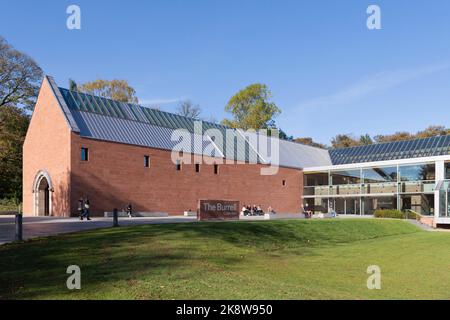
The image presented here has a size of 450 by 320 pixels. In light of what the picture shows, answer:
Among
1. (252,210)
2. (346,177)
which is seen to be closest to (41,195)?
(252,210)

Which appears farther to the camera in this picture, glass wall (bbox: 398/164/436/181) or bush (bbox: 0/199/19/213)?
bush (bbox: 0/199/19/213)

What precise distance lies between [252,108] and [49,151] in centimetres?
3744

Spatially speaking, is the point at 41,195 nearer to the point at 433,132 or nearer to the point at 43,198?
the point at 43,198

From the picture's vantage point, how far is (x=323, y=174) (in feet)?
157

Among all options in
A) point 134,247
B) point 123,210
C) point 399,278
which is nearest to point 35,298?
point 134,247

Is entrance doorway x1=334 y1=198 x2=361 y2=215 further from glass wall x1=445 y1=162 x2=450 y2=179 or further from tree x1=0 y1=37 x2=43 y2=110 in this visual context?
tree x1=0 y1=37 x2=43 y2=110

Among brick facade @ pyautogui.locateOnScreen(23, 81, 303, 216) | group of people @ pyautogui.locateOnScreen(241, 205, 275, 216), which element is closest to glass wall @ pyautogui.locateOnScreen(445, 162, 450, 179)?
group of people @ pyautogui.locateOnScreen(241, 205, 275, 216)

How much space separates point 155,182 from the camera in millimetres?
34031

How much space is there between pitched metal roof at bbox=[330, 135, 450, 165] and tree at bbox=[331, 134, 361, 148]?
65.1ft

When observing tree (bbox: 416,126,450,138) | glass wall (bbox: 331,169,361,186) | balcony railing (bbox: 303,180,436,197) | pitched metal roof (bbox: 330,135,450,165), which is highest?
tree (bbox: 416,126,450,138)

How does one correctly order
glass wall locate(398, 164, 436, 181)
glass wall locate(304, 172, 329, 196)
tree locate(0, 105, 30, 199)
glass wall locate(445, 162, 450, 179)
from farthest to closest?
glass wall locate(304, 172, 329, 196)
tree locate(0, 105, 30, 199)
glass wall locate(398, 164, 436, 181)
glass wall locate(445, 162, 450, 179)

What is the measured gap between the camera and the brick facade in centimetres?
2955

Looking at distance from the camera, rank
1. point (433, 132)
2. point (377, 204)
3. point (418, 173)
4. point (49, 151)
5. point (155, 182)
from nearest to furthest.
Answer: point (49, 151) < point (155, 182) < point (418, 173) < point (377, 204) < point (433, 132)
